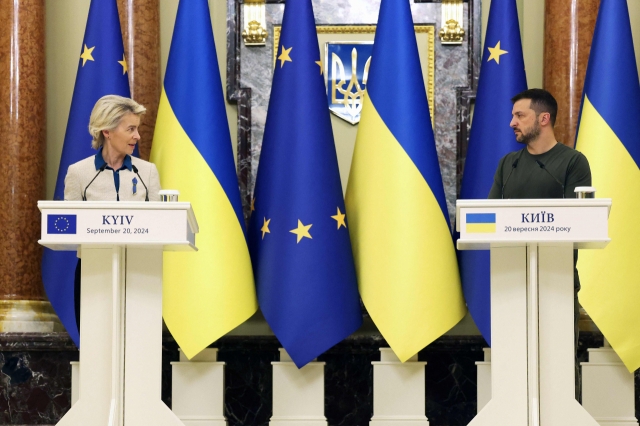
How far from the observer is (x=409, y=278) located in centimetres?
412

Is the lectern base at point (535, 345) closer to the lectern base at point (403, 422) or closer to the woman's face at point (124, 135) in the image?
the lectern base at point (403, 422)

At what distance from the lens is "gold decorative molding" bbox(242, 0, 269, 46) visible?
5.29 m

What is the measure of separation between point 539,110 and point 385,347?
1.33 m

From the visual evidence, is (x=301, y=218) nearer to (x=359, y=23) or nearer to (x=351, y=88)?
(x=351, y=88)

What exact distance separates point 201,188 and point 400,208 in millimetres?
933

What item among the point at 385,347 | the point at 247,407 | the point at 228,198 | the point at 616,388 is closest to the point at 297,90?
the point at 228,198

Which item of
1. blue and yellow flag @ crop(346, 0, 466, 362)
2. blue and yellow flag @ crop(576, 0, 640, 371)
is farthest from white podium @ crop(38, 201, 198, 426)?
blue and yellow flag @ crop(576, 0, 640, 371)

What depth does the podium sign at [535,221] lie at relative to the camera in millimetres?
2973

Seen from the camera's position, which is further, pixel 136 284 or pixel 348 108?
pixel 348 108

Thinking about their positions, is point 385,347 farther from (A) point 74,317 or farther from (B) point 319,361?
(A) point 74,317

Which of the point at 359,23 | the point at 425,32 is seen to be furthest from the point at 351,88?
the point at 425,32

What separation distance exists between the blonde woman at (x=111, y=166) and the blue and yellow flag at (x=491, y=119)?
1558 millimetres

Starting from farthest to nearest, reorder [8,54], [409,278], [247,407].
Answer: [8,54] < [247,407] < [409,278]

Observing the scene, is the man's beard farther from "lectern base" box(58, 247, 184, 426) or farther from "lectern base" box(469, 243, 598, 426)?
"lectern base" box(58, 247, 184, 426)
